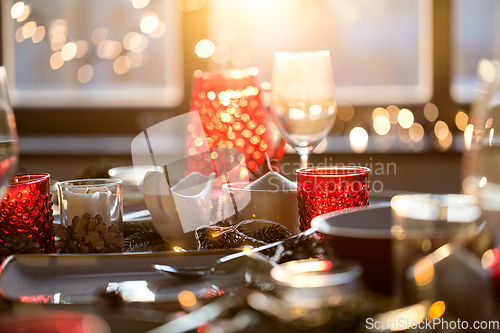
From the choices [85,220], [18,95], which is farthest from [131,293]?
[18,95]

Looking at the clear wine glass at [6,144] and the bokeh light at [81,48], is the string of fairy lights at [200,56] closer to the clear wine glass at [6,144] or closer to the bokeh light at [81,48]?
the bokeh light at [81,48]

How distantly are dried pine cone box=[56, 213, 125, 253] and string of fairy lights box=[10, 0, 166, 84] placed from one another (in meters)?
1.83

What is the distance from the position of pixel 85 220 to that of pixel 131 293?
14cm

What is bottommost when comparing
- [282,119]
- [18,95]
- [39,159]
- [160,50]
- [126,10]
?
[39,159]

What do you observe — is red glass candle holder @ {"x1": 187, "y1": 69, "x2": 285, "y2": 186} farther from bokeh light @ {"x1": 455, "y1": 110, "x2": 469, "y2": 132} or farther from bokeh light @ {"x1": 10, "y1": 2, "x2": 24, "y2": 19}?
bokeh light @ {"x1": 10, "y1": 2, "x2": 24, "y2": 19}

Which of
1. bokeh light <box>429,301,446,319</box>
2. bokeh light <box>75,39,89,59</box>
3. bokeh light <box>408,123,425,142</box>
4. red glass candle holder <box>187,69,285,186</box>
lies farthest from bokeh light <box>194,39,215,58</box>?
bokeh light <box>429,301,446,319</box>

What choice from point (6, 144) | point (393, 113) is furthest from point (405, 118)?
point (6, 144)

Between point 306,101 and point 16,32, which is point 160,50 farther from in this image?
point 306,101

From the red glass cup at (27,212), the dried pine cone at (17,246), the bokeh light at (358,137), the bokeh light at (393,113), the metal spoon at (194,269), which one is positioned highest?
the bokeh light at (393,113)

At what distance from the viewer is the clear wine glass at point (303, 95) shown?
0.58m

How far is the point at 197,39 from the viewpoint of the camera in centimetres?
207

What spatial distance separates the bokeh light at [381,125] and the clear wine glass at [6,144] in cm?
194

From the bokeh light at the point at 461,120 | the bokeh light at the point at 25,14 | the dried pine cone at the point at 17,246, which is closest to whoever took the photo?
the dried pine cone at the point at 17,246

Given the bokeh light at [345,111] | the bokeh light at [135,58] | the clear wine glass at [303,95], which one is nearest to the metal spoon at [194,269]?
the clear wine glass at [303,95]
